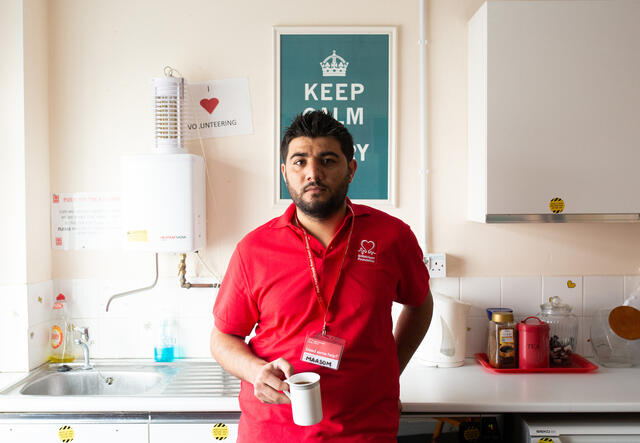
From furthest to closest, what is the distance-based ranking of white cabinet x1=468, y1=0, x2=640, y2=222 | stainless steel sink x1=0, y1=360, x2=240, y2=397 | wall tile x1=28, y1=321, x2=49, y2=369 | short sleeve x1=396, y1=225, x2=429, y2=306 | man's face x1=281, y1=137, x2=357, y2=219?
wall tile x1=28, y1=321, x2=49, y2=369 → stainless steel sink x1=0, y1=360, x2=240, y2=397 → white cabinet x1=468, y1=0, x2=640, y2=222 → short sleeve x1=396, y1=225, x2=429, y2=306 → man's face x1=281, y1=137, x2=357, y2=219

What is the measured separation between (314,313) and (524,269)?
140cm

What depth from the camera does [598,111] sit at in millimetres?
2113

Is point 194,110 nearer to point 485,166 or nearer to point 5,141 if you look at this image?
point 5,141

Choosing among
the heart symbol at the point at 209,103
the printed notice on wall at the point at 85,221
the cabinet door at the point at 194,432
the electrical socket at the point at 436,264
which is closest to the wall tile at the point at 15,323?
the printed notice on wall at the point at 85,221

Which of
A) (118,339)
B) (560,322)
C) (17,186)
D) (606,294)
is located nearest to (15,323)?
(118,339)

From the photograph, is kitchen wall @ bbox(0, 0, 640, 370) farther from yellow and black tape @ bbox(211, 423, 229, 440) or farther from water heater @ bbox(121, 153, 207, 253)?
yellow and black tape @ bbox(211, 423, 229, 440)

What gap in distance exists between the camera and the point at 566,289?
8.18ft

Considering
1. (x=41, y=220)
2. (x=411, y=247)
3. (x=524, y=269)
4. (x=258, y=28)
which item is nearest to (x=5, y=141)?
(x=41, y=220)

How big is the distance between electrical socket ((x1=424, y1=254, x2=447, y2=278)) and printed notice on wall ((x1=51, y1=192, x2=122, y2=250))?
4.96ft

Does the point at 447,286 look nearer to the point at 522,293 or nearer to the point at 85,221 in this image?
the point at 522,293

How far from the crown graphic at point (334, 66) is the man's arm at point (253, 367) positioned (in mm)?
1385

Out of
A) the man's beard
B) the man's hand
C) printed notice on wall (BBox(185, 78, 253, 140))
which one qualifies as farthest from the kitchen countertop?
printed notice on wall (BBox(185, 78, 253, 140))

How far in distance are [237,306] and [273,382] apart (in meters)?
0.36

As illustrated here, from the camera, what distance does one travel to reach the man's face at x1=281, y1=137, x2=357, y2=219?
5.14 feet
